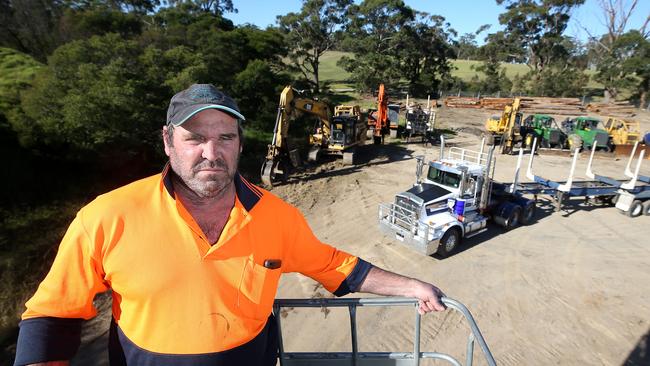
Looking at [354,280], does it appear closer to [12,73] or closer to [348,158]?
[348,158]

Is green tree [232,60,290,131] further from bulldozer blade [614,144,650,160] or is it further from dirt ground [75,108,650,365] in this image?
bulldozer blade [614,144,650,160]

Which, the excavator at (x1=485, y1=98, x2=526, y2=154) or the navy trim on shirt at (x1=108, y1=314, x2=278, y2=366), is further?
the excavator at (x1=485, y1=98, x2=526, y2=154)

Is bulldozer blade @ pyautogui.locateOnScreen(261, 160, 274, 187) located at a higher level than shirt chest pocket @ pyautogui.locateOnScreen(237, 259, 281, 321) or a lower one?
lower

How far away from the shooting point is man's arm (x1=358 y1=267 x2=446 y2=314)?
7.29 ft

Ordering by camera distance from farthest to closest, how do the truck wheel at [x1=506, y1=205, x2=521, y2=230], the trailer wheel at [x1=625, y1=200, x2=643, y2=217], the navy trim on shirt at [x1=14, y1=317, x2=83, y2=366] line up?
the trailer wheel at [x1=625, y1=200, x2=643, y2=217], the truck wheel at [x1=506, y1=205, x2=521, y2=230], the navy trim on shirt at [x1=14, y1=317, x2=83, y2=366]

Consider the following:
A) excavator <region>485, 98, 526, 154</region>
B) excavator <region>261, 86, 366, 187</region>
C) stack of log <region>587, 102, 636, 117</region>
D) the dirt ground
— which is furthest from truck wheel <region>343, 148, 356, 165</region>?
stack of log <region>587, 102, 636, 117</region>

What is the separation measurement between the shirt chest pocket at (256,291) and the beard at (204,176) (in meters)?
0.40

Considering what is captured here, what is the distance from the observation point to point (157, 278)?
155cm

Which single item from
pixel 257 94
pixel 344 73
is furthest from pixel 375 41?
pixel 344 73

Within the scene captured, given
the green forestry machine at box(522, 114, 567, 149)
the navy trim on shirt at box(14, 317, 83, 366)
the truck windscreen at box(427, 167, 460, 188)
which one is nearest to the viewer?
the navy trim on shirt at box(14, 317, 83, 366)

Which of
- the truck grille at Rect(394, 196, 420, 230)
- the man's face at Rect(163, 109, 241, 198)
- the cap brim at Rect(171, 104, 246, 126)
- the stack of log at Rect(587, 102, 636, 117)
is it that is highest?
the cap brim at Rect(171, 104, 246, 126)

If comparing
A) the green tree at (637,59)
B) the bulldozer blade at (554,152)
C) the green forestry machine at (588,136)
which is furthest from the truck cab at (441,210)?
the green tree at (637,59)

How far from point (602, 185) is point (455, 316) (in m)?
8.91

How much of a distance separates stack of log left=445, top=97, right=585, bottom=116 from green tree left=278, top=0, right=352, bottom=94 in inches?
561
